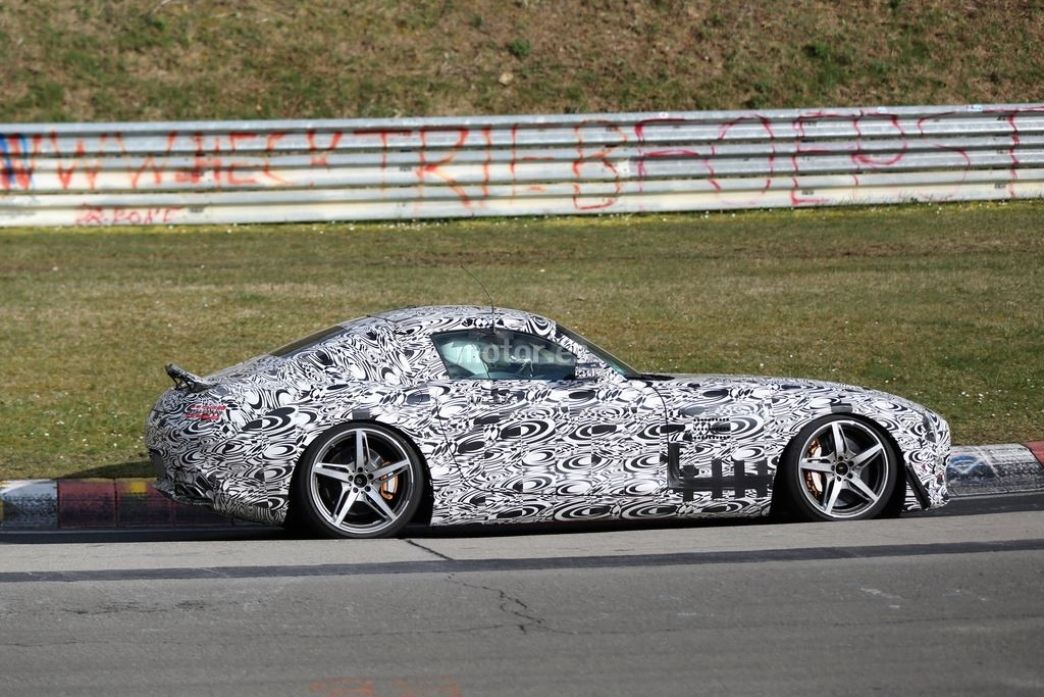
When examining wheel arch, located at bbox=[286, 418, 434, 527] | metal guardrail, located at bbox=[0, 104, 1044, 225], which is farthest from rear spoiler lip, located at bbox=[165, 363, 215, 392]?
→ metal guardrail, located at bbox=[0, 104, 1044, 225]

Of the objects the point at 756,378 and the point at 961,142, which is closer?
the point at 756,378

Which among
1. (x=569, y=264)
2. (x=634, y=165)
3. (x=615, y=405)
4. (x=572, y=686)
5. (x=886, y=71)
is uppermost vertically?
(x=886, y=71)

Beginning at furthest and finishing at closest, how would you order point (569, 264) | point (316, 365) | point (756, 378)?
point (569, 264), point (756, 378), point (316, 365)

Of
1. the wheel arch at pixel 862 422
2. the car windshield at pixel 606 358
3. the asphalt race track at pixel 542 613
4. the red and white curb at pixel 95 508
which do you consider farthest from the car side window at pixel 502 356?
the red and white curb at pixel 95 508

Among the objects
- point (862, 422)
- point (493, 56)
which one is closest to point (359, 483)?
point (862, 422)

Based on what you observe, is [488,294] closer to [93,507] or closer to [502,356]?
[93,507]

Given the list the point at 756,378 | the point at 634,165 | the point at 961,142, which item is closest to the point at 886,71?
the point at 961,142

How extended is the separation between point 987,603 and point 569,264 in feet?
32.2

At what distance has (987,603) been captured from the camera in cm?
646

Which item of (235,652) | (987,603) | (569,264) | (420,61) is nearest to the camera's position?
(235,652)

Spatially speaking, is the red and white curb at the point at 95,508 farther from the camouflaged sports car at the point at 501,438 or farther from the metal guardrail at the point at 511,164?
the metal guardrail at the point at 511,164

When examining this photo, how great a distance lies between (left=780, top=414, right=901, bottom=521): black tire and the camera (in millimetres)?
8312

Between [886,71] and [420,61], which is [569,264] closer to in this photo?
[420,61]

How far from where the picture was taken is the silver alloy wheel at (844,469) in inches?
329
